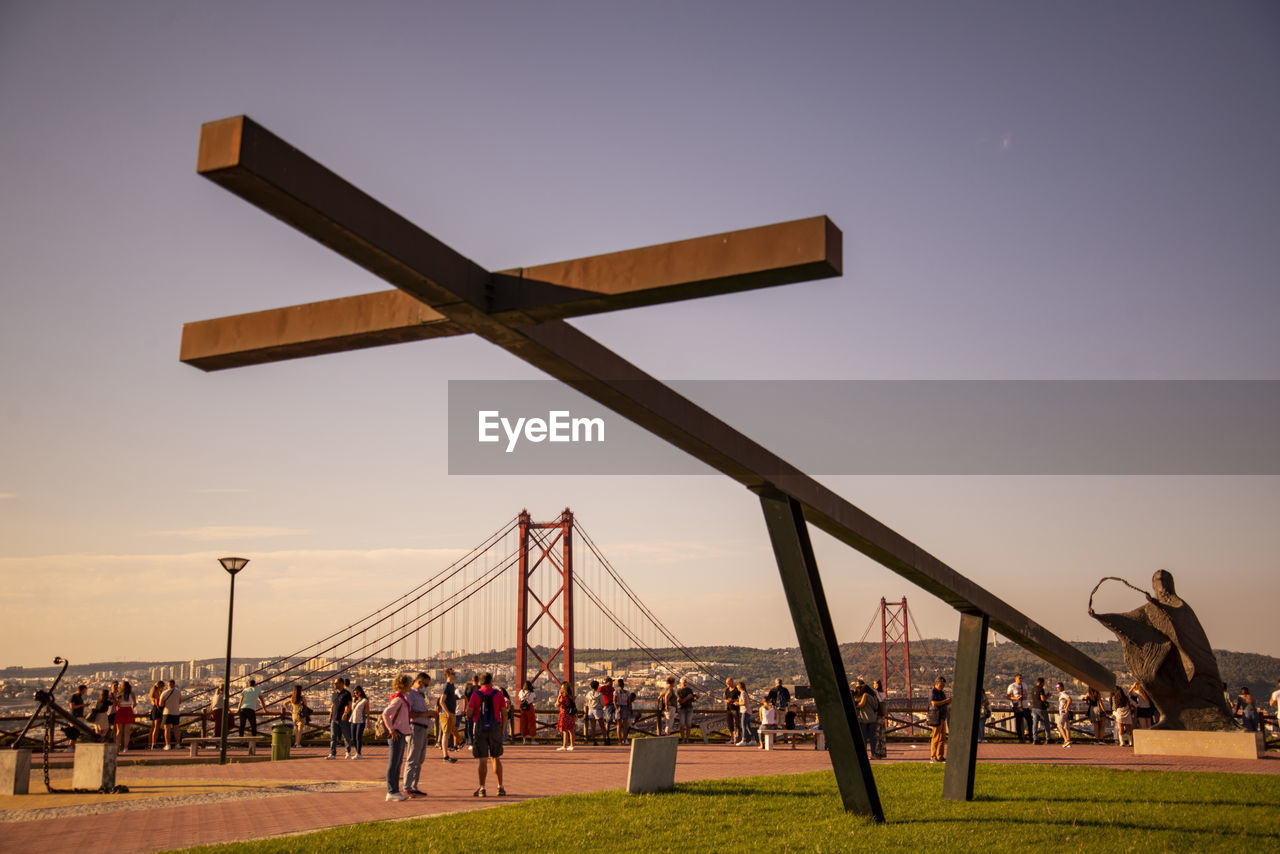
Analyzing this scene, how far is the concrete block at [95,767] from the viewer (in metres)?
11.6

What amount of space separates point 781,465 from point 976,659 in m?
3.24

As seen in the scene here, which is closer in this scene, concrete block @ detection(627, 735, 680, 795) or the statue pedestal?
concrete block @ detection(627, 735, 680, 795)

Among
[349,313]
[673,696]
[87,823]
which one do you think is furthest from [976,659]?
[673,696]

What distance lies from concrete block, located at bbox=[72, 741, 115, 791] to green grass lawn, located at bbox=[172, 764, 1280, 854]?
5.13 m

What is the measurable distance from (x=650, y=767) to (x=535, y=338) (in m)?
7.06

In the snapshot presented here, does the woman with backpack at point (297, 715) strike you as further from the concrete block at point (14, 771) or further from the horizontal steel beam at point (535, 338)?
the horizontal steel beam at point (535, 338)

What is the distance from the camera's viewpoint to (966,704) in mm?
9375

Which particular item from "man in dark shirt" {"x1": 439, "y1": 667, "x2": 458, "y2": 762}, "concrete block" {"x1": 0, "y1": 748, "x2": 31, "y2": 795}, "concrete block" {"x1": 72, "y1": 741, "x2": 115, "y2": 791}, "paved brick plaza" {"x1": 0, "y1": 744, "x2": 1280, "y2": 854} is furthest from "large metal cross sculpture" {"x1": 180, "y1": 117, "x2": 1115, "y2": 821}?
"man in dark shirt" {"x1": 439, "y1": 667, "x2": 458, "y2": 762}

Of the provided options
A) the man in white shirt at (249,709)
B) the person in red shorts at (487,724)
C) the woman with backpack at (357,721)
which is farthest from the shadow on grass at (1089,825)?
the man in white shirt at (249,709)

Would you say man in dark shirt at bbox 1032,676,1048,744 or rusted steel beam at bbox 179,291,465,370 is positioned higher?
rusted steel beam at bbox 179,291,465,370

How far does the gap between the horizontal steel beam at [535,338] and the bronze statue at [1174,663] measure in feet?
27.8

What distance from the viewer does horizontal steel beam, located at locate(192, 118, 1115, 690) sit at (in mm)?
3277

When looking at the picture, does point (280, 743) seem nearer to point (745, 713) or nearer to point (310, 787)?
point (310, 787)

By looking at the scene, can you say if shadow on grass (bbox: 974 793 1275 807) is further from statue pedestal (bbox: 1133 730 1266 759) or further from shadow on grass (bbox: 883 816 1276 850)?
statue pedestal (bbox: 1133 730 1266 759)
